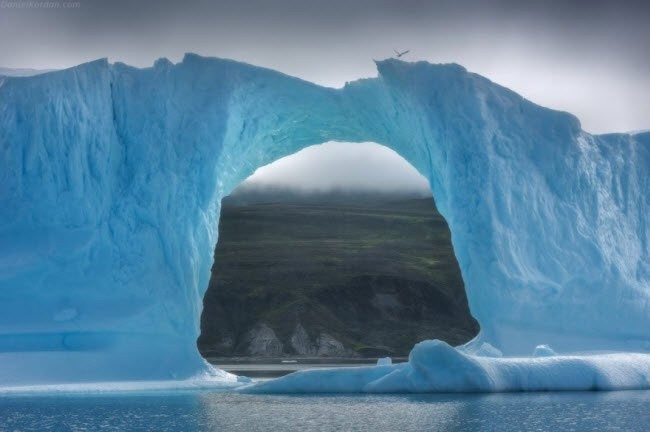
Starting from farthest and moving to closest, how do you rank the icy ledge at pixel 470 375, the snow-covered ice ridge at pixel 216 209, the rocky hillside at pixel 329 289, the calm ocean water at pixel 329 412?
the rocky hillside at pixel 329 289 < the snow-covered ice ridge at pixel 216 209 < the icy ledge at pixel 470 375 < the calm ocean water at pixel 329 412

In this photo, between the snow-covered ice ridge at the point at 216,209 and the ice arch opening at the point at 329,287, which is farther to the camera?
the ice arch opening at the point at 329,287

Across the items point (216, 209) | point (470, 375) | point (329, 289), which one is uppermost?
point (216, 209)

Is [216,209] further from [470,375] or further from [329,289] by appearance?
[329,289]

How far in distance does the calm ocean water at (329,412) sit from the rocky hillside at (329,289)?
32130mm

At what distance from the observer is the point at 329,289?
5475 cm

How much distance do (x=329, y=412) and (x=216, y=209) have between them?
7.52 meters

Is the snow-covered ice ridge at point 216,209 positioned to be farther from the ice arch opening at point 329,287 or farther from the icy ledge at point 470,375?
the ice arch opening at point 329,287

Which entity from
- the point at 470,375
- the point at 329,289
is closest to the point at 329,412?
the point at 470,375

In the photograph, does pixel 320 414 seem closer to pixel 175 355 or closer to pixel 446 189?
pixel 175 355

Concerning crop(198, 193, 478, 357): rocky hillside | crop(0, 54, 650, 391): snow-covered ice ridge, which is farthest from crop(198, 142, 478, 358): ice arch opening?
crop(0, 54, 650, 391): snow-covered ice ridge

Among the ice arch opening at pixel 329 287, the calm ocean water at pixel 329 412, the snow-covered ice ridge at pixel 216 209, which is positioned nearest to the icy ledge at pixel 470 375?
the snow-covered ice ridge at pixel 216 209

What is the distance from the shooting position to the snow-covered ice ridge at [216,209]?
17.4m

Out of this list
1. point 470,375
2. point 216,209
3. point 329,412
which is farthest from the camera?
point 216,209

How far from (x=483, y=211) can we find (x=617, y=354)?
11.8 feet
